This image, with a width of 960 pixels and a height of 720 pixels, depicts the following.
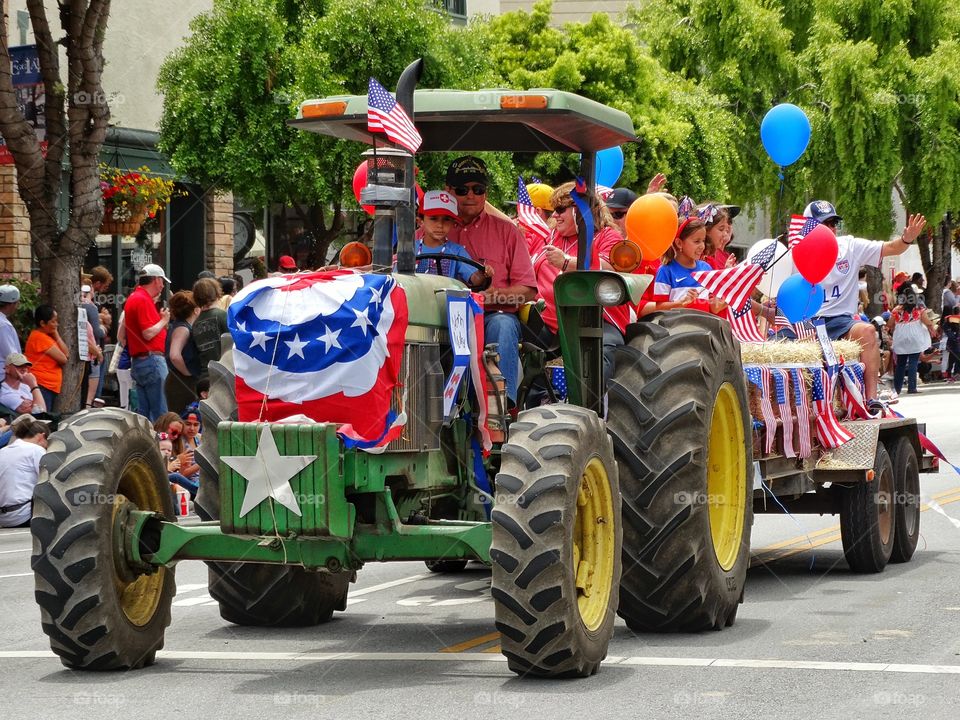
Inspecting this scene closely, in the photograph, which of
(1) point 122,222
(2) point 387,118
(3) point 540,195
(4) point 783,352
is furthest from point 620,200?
(1) point 122,222

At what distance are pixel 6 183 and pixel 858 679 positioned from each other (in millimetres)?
18203

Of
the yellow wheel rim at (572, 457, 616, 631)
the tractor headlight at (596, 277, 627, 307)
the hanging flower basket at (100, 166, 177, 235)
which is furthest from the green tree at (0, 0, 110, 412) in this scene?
the yellow wheel rim at (572, 457, 616, 631)

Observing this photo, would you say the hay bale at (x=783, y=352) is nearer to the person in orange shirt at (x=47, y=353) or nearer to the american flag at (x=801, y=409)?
the american flag at (x=801, y=409)

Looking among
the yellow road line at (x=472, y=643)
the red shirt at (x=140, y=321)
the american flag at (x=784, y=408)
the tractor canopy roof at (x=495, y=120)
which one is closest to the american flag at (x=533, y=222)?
the tractor canopy roof at (x=495, y=120)

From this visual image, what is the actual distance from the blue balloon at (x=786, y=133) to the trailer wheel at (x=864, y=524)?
2.44 meters

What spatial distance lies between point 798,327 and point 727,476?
2907 millimetres

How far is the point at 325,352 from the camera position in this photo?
7.38 metres

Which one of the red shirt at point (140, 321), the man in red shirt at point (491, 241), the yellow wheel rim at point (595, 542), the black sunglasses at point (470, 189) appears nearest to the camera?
the yellow wheel rim at point (595, 542)

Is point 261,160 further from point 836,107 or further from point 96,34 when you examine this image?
point 836,107

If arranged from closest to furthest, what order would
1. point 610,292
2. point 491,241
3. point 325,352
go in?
1. point 325,352
2. point 610,292
3. point 491,241

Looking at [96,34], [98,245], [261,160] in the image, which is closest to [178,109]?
[261,160]

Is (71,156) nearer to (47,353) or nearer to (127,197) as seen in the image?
(47,353)

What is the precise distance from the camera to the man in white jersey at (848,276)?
13.0 meters

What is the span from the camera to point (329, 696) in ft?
23.6
